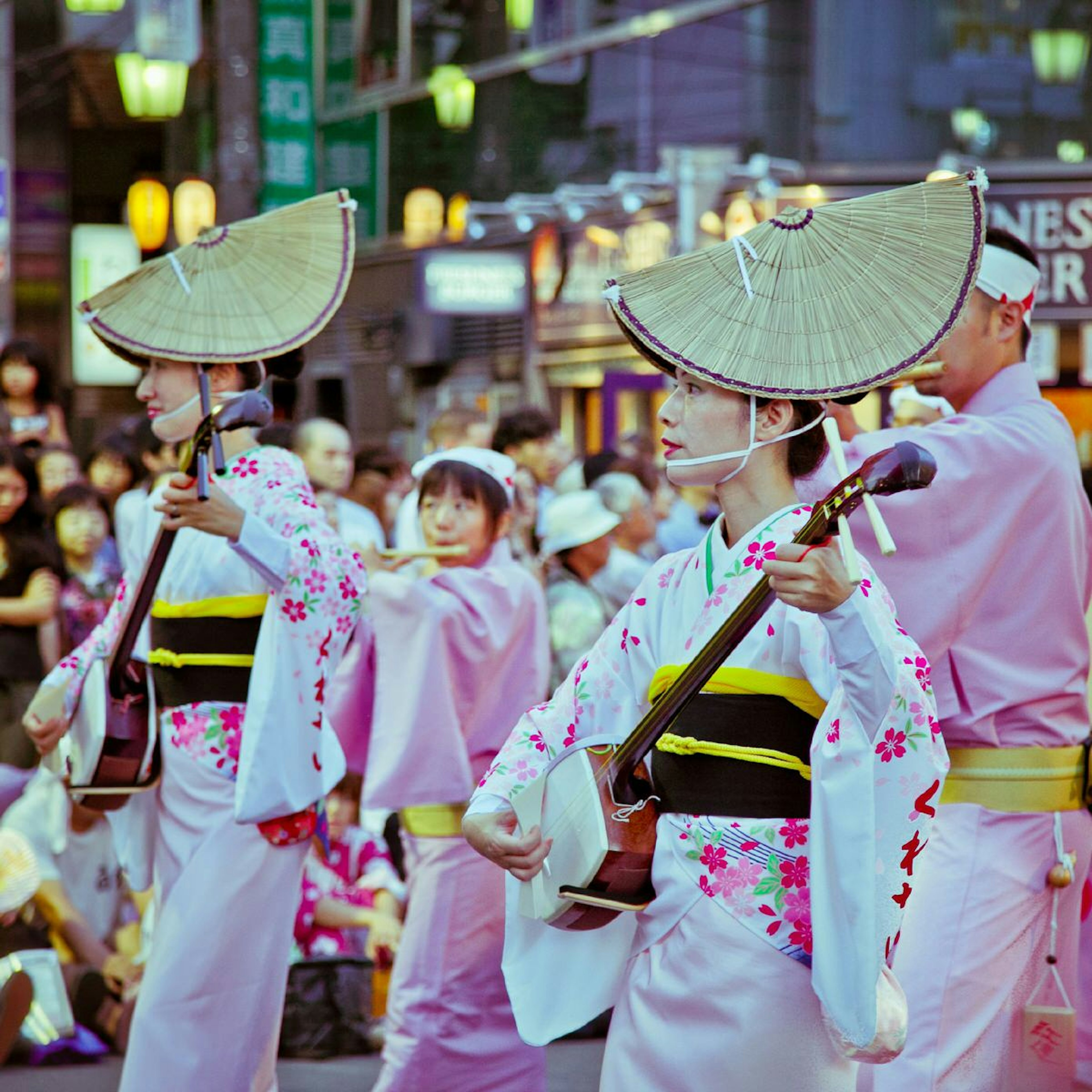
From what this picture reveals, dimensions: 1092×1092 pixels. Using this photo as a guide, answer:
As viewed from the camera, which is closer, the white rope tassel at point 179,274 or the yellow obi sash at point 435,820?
the white rope tassel at point 179,274

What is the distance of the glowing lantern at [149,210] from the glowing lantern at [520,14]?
4.68 m

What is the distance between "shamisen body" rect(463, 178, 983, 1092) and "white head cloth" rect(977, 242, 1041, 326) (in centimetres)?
102

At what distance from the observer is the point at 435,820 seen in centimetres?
501

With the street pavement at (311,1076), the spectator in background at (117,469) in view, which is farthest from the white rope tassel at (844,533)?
the spectator in background at (117,469)

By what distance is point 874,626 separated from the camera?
2.40m

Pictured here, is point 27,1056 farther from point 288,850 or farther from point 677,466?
point 677,466

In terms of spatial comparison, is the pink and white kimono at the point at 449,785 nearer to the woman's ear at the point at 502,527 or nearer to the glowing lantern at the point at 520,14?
the woman's ear at the point at 502,527

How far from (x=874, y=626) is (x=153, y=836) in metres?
2.29

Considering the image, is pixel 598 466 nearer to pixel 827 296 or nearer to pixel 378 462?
pixel 378 462

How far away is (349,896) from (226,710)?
2499 millimetres

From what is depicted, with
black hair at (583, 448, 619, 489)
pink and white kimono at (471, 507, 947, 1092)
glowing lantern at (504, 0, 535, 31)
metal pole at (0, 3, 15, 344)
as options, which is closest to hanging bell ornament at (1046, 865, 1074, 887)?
pink and white kimono at (471, 507, 947, 1092)

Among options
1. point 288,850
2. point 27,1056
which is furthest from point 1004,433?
point 27,1056

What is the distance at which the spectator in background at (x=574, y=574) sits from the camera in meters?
A: 6.41

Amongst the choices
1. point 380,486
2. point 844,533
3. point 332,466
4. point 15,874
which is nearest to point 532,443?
point 380,486
